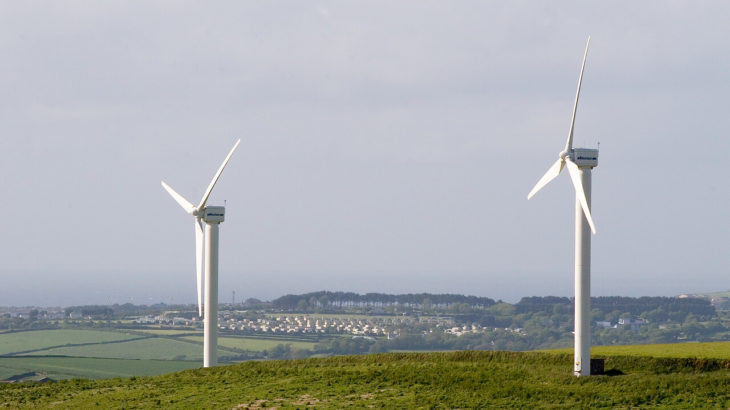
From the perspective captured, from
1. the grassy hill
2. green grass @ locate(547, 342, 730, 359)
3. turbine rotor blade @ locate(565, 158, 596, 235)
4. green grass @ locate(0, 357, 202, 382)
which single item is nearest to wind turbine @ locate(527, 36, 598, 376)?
turbine rotor blade @ locate(565, 158, 596, 235)

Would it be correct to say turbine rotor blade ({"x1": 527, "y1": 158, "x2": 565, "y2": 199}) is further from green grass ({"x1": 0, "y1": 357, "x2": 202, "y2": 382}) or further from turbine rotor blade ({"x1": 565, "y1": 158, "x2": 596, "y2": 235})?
green grass ({"x1": 0, "y1": 357, "x2": 202, "y2": 382})

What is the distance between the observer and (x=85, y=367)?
5743 inches

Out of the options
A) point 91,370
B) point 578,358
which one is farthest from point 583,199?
point 91,370

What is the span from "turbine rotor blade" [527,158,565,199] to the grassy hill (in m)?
10.8

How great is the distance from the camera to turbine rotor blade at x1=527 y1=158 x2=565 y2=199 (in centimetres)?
5045

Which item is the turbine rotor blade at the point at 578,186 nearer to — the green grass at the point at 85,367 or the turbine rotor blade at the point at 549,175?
the turbine rotor blade at the point at 549,175

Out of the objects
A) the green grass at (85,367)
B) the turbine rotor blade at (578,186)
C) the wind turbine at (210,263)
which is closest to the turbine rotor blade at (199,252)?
the wind turbine at (210,263)

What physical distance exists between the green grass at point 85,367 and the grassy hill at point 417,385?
7295 centimetres

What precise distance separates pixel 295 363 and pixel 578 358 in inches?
821

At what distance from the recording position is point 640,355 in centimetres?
5547

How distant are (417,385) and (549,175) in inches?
581

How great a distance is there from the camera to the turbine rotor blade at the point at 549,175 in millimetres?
50450

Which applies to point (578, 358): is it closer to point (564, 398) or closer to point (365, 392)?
point (564, 398)

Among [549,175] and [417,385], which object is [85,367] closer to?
[417,385]
